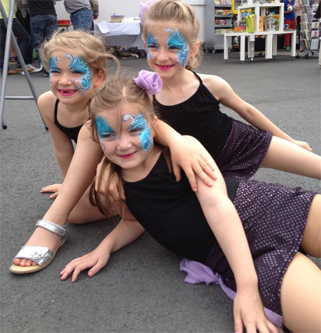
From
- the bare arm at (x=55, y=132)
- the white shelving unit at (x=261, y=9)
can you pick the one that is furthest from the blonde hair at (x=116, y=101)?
the white shelving unit at (x=261, y=9)

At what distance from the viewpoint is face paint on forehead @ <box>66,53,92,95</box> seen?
4.40 feet

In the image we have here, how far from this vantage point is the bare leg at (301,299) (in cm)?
80

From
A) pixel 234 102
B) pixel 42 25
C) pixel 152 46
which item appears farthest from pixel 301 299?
pixel 42 25

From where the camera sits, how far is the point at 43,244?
1212 millimetres

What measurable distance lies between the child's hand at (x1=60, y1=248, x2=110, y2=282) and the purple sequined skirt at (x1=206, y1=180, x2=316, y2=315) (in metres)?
0.32

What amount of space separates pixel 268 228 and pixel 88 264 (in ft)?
1.69

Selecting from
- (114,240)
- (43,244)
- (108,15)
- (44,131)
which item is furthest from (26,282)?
(108,15)

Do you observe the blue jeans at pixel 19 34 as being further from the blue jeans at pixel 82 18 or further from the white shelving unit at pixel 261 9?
the white shelving unit at pixel 261 9

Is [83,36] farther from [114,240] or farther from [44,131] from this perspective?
[44,131]

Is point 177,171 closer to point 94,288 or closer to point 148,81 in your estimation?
point 148,81

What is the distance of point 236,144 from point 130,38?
20.5 feet

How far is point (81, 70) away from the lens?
135 centimetres

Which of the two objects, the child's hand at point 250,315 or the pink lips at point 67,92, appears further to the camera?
the pink lips at point 67,92

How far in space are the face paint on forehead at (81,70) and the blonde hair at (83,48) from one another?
17mm
